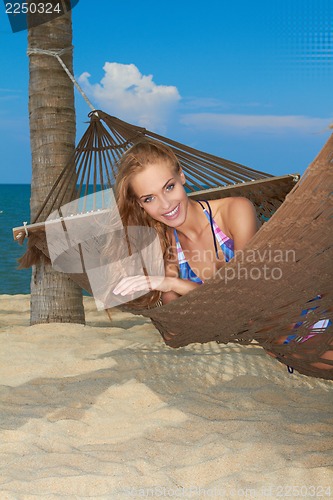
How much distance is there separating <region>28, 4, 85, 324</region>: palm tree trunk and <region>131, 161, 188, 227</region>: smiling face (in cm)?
135

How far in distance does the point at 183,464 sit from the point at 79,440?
367 millimetres

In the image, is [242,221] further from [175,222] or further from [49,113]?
[49,113]

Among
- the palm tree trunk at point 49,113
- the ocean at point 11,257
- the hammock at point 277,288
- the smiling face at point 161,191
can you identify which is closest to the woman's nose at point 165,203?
the smiling face at point 161,191

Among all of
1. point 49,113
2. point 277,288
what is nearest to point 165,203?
point 277,288

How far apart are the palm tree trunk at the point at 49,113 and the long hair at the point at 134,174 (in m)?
1.20

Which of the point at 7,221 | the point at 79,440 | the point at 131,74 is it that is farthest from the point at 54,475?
the point at 131,74

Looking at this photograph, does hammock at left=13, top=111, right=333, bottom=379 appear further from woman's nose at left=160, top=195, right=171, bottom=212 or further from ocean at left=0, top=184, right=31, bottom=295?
ocean at left=0, top=184, right=31, bottom=295

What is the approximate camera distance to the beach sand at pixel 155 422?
162 centimetres

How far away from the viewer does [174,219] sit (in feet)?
6.07

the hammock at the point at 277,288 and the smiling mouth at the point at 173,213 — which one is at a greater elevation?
the smiling mouth at the point at 173,213

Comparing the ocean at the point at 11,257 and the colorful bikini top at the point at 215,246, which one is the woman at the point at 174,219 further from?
the ocean at the point at 11,257

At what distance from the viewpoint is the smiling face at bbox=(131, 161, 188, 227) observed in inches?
70.6

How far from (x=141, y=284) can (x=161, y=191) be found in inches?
10.8

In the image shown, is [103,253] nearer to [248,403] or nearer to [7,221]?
[248,403]
